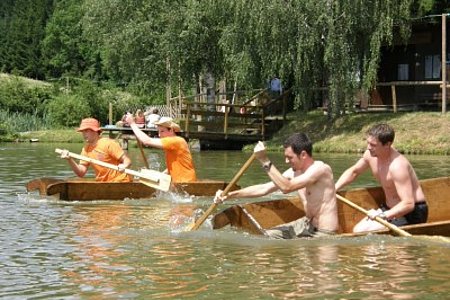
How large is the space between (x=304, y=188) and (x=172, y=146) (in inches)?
184

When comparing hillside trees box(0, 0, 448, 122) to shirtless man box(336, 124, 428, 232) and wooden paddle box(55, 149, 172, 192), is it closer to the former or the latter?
wooden paddle box(55, 149, 172, 192)

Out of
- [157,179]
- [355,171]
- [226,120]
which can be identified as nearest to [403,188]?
[355,171]

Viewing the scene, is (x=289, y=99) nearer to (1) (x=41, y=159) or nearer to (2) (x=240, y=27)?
(2) (x=240, y=27)

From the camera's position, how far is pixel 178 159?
13797 mm

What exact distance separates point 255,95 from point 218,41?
408 centimetres

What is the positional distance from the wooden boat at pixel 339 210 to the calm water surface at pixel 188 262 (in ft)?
0.52

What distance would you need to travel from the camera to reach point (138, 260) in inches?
332

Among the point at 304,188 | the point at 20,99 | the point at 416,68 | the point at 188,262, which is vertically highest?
the point at 416,68

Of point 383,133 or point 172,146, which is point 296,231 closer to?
point 383,133

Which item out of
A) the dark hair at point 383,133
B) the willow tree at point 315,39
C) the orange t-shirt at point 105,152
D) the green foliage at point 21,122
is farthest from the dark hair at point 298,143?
the green foliage at point 21,122

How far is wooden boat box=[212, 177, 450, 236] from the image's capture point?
9.56 m

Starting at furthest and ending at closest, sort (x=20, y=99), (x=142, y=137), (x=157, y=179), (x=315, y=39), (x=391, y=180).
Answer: (x=20, y=99)
(x=315, y=39)
(x=142, y=137)
(x=157, y=179)
(x=391, y=180)

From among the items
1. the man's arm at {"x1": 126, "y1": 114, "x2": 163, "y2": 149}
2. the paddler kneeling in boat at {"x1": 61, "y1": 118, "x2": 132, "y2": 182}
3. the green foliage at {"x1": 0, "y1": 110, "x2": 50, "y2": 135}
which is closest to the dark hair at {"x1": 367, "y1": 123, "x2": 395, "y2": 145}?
the man's arm at {"x1": 126, "y1": 114, "x2": 163, "y2": 149}

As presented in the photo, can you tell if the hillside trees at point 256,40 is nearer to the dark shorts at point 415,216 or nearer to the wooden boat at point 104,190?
the wooden boat at point 104,190
